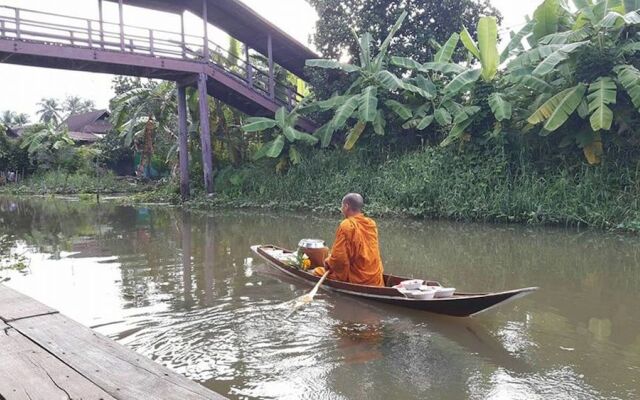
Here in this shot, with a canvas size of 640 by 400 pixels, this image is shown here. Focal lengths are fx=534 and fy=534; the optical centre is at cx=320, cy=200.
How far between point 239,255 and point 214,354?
14.8 feet

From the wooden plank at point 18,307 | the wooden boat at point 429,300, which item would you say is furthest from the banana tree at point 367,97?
the wooden plank at point 18,307

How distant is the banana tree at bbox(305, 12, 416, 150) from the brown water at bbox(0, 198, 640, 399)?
4925mm

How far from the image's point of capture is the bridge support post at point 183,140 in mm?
17453

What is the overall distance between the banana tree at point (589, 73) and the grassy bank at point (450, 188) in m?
0.85

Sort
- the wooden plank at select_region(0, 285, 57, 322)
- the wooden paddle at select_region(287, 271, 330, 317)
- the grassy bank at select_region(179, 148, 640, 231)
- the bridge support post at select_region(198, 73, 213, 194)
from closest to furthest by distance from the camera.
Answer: the wooden plank at select_region(0, 285, 57, 322)
the wooden paddle at select_region(287, 271, 330, 317)
the grassy bank at select_region(179, 148, 640, 231)
the bridge support post at select_region(198, 73, 213, 194)

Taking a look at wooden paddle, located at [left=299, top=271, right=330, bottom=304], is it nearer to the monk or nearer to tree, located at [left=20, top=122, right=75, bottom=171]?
the monk

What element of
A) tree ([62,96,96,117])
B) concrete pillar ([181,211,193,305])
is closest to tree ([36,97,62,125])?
tree ([62,96,96,117])

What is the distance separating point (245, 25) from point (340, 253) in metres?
14.2

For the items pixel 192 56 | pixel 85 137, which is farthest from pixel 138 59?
pixel 85 137

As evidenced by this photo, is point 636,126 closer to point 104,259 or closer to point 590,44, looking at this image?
point 590,44

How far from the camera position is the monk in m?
5.73

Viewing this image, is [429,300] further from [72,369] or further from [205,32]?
[205,32]

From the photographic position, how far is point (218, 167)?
64.0 ft

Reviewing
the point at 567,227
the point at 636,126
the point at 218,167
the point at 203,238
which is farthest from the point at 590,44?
the point at 218,167
